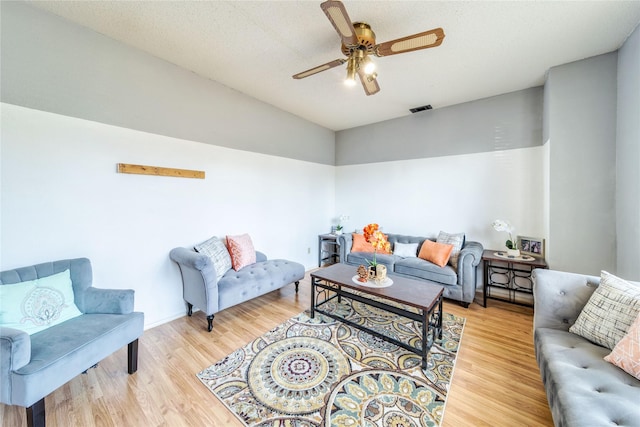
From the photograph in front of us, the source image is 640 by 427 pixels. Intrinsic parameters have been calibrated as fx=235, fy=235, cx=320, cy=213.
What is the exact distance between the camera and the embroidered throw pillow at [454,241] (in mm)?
3224

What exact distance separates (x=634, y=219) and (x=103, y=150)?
4879 millimetres

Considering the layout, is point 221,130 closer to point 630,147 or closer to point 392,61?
point 392,61

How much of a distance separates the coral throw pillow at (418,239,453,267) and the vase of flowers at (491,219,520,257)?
65 cm

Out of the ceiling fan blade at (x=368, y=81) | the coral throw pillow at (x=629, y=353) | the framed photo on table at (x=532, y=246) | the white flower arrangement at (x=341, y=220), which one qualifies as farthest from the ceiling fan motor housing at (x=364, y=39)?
the white flower arrangement at (x=341, y=220)

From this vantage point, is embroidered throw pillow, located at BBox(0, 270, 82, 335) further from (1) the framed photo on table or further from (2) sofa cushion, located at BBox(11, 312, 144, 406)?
(1) the framed photo on table

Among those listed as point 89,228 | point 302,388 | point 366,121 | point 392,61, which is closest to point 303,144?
point 366,121

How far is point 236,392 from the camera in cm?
169

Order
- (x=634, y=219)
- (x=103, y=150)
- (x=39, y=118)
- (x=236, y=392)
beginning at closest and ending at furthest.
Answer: (x=236, y=392), (x=39, y=118), (x=634, y=219), (x=103, y=150)

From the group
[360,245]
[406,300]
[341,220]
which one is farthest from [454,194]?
[406,300]

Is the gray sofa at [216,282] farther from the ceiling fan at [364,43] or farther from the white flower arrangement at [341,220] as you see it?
the ceiling fan at [364,43]

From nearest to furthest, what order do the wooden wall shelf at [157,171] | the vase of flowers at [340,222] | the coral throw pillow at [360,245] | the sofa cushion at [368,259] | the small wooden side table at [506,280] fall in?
the wooden wall shelf at [157,171] → the small wooden side table at [506,280] → the sofa cushion at [368,259] → the coral throw pillow at [360,245] → the vase of flowers at [340,222]

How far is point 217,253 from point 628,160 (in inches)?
168

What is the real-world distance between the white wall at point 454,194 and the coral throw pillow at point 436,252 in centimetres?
58

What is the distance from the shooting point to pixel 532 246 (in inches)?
121
